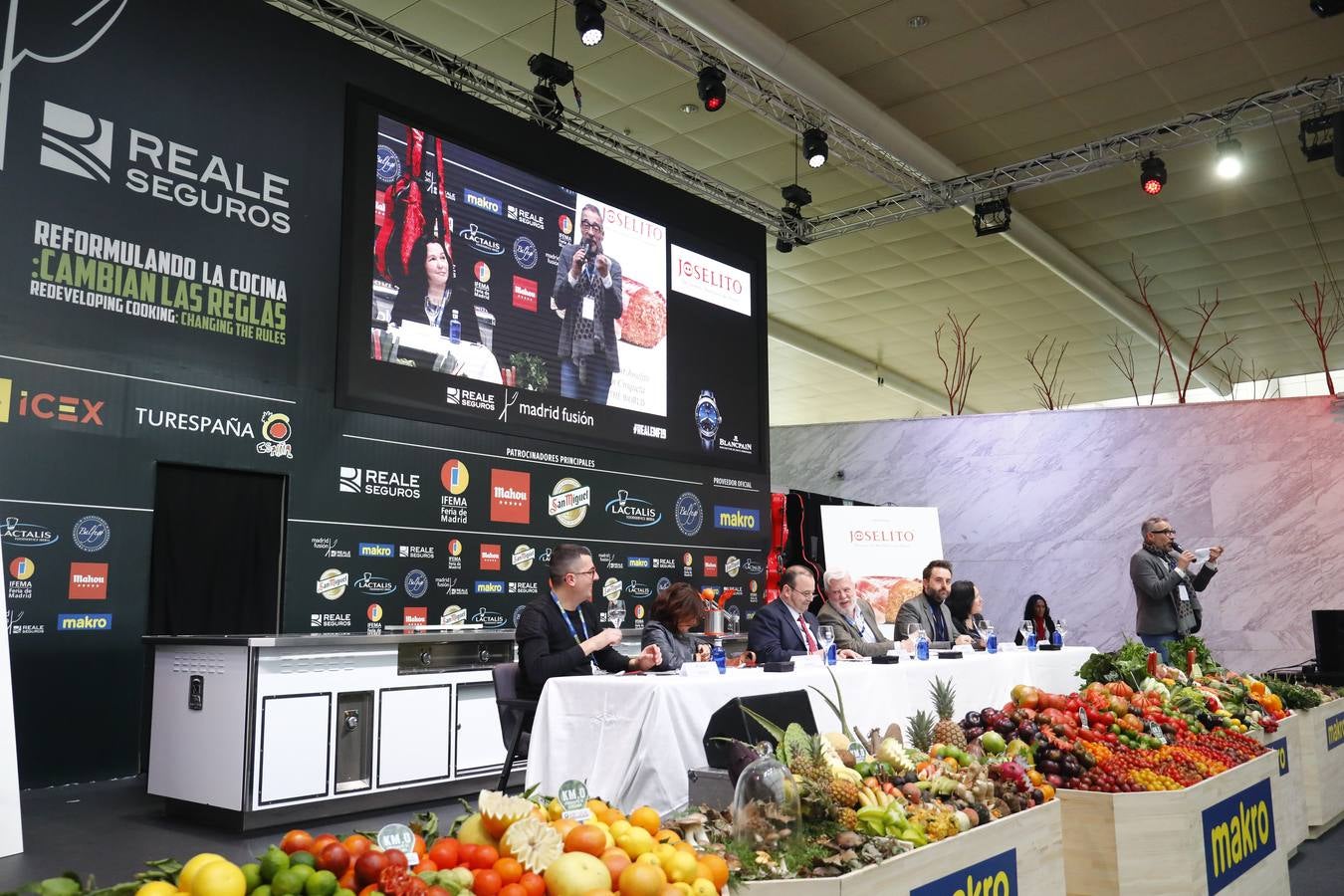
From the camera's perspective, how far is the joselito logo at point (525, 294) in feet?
23.3

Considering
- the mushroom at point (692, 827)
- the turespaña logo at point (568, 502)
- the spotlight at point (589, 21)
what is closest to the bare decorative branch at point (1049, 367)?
the turespaña logo at point (568, 502)

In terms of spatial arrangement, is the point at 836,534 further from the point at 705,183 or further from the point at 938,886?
the point at 938,886

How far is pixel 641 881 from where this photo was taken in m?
1.65

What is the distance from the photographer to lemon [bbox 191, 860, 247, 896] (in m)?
1.42

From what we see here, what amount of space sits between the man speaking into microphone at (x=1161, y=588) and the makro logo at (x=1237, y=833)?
8.34ft

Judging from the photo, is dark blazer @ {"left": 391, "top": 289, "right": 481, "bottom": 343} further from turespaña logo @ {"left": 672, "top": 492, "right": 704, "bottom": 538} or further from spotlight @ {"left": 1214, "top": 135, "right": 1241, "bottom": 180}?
spotlight @ {"left": 1214, "top": 135, "right": 1241, "bottom": 180}

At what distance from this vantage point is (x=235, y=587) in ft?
19.0

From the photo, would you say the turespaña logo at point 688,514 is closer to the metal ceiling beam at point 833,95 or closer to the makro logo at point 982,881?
the metal ceiling beam at point 833,95

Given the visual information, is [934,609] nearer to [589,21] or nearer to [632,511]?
[632,511]

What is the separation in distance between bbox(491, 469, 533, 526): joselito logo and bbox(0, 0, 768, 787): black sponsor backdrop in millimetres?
70

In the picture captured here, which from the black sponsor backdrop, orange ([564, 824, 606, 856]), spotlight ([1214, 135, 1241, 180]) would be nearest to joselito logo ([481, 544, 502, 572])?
the black sponsor backdrop

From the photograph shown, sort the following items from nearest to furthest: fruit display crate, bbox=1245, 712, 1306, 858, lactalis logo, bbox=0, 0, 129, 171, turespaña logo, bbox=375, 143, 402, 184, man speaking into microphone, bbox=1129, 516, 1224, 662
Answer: fruit display crate, bbox=1245, 712, 1306, 858 < lactalis logo, bbox=0, 0, 129, 171 < man speaking into microphone, bbox=1129, 516, 1224, 662 < turespaña logo, bbox=375, 143, 402, 184

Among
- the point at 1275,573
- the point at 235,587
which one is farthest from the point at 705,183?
the point at 1275,573

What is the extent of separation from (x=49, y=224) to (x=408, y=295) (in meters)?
1.98
